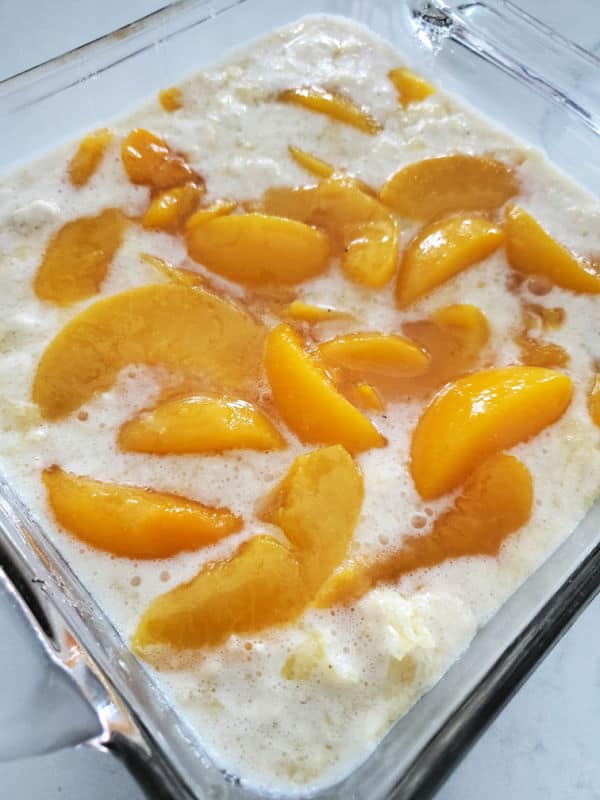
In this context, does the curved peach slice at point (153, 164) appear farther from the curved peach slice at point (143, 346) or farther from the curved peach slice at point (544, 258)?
the curved peach slice at point (544, 258)

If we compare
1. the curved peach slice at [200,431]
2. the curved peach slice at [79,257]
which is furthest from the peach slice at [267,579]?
the curved peach slice at [79,257]

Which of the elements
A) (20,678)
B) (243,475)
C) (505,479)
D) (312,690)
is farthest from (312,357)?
(20,678)

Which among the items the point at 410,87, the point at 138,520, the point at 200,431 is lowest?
the point at 138,520

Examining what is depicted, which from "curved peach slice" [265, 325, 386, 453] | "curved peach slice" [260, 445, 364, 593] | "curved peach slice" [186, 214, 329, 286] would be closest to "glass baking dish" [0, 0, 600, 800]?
"curved peach slice" [260, 445, 364, 593]

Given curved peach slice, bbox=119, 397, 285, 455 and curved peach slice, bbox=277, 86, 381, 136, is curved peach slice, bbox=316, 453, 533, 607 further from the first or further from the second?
curved peach slice, bbox=277, 86, 381, 136

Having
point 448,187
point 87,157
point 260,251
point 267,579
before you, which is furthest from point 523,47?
point 267,579

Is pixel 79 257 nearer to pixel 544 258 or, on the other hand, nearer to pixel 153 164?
pixel 153 164

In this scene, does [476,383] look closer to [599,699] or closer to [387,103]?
[599,699]
